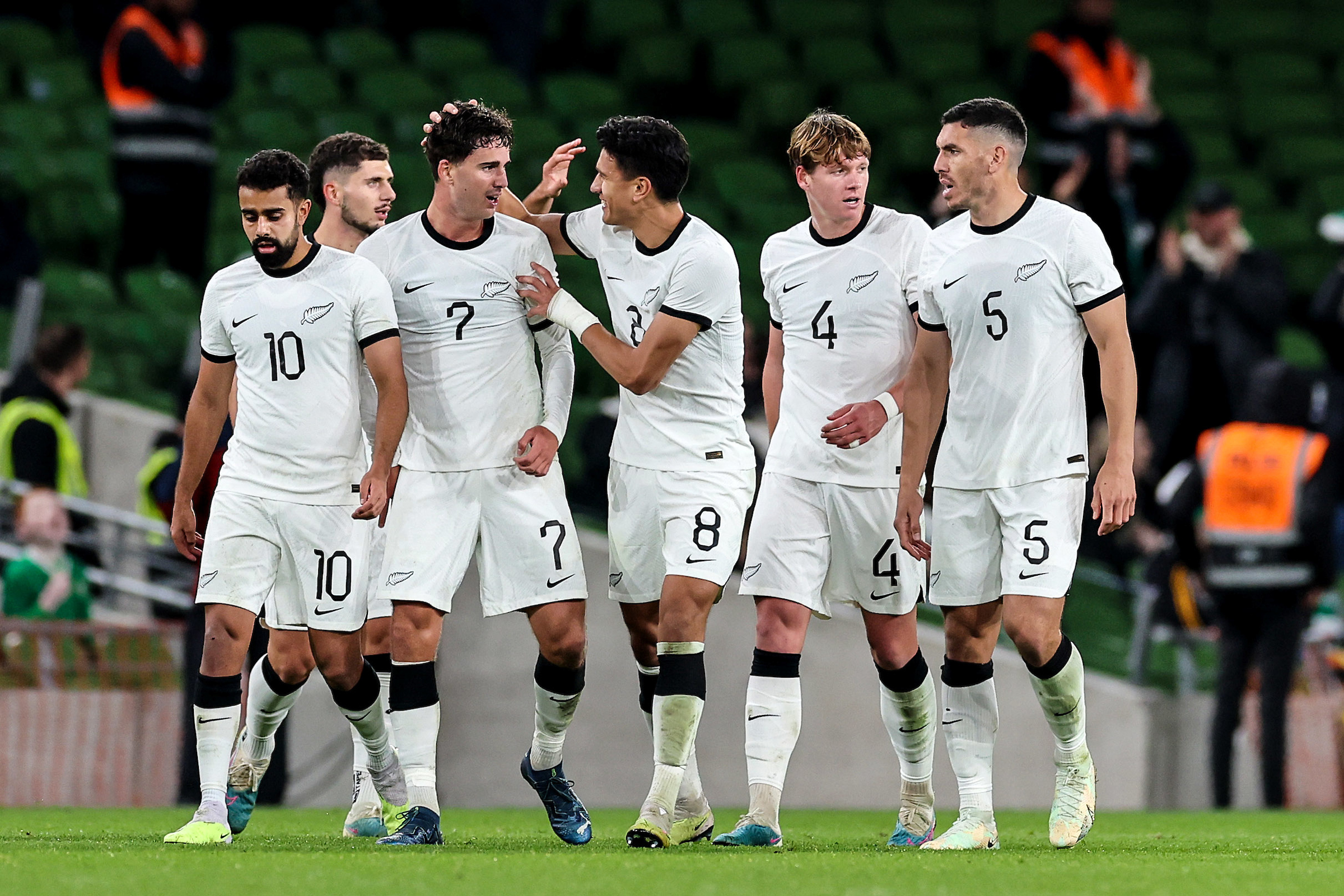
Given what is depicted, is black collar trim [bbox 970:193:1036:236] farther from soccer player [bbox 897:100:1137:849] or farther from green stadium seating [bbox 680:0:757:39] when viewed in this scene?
green stadium seating [bbox 680:0:757:39]

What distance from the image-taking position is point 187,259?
13.5 meters

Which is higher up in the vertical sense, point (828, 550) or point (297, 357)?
point (297, 357)

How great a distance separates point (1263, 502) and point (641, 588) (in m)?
4.99

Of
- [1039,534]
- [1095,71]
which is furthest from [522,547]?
[1095,71]

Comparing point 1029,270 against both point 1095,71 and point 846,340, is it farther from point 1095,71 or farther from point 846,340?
point 1095,71

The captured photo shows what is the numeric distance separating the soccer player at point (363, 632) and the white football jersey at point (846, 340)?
1488 millimetres

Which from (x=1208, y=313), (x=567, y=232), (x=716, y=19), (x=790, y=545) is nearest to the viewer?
(x=790, y=545)

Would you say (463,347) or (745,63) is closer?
(463,347)

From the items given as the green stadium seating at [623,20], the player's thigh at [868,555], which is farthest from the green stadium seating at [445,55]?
the player's thigh at [868,555]

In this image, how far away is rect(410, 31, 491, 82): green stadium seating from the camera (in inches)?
626

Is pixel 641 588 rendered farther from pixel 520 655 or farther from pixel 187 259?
pixel 187 259

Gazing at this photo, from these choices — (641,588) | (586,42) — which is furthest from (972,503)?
(586,42)

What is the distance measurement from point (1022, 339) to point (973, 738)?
1.30 meters

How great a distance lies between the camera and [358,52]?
15.9 m
